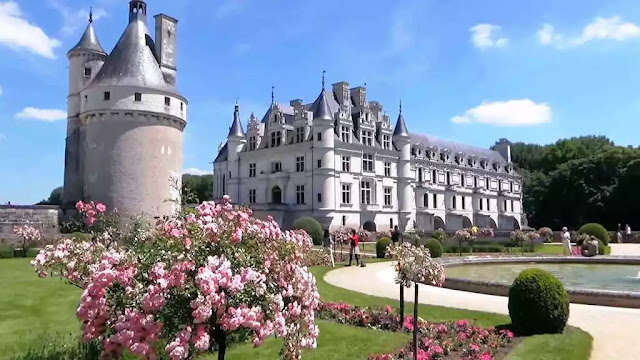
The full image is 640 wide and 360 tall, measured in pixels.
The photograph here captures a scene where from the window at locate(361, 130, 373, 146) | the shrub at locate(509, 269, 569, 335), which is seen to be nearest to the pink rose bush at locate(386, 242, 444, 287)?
the shrub at locate(509, 269, 569, 335)

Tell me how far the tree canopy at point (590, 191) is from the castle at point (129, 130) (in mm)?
51549

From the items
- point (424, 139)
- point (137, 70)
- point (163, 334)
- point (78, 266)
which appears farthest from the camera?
point (424, 139)

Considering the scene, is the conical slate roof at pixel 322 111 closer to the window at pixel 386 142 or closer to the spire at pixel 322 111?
the spire at pixel 322 111

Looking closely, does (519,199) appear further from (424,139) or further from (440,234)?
(440,234)

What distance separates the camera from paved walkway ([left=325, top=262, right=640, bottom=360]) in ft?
29.9

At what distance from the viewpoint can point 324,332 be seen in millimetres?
9898

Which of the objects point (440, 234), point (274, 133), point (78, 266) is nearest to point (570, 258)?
point (440, 234)

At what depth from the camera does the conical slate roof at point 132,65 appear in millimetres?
35312

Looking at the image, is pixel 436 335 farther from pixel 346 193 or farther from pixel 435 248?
pixel 346 193

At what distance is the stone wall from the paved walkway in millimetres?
20450

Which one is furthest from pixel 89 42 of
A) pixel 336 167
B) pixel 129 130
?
pixel 336 167

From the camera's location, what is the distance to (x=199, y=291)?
4402 millimetres

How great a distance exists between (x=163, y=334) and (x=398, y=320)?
655 cm

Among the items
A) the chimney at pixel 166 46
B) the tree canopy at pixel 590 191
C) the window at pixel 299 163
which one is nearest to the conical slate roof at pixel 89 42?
the chimney at pixel 166 46
